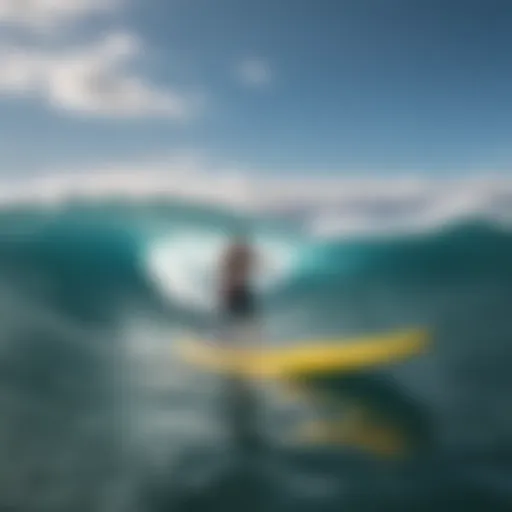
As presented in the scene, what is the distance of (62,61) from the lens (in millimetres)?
2158

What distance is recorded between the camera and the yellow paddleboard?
2135 millimetres

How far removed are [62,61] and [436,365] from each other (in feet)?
4.39

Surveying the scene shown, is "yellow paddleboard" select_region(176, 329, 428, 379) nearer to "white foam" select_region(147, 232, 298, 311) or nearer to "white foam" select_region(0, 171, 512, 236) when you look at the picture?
"white foam" select_region(147, 232, 298, 311)

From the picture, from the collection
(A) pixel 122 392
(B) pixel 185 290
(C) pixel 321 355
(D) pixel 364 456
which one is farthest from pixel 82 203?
(D) pixel 364 456

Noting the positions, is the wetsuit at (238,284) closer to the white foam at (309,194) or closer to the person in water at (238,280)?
the person in water at (238,280)

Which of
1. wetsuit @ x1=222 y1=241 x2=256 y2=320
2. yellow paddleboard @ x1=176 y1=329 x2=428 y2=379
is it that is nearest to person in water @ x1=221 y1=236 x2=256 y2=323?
wetsuit @ x1=222 y1=241 x2=256 y2=320

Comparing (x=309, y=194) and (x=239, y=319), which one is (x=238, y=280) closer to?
(x=239, y=319)

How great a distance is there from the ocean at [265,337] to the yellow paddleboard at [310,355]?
33mm

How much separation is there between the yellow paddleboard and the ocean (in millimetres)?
33

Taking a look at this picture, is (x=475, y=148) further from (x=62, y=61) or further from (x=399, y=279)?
(x=62, y=61)

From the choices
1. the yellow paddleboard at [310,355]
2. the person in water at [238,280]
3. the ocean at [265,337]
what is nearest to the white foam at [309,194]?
the ocean at [265,337]

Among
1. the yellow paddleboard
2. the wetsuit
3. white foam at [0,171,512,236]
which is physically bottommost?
the yellow paddleboard

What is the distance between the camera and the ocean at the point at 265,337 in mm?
2051

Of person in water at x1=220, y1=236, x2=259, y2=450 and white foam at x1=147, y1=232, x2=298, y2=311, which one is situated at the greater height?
white foam at x1=147, y1=232, x2=298, y2=311
